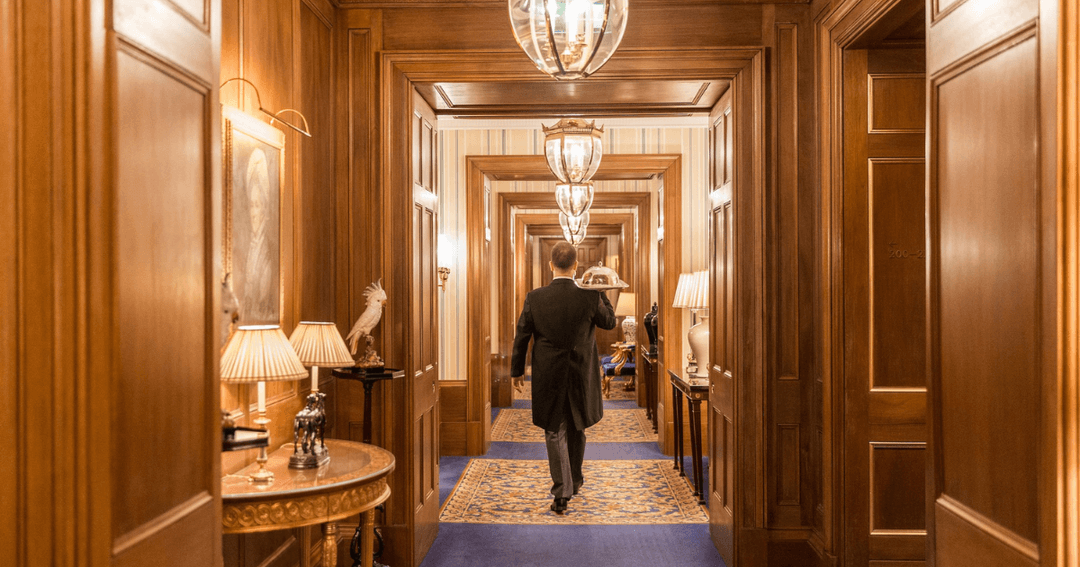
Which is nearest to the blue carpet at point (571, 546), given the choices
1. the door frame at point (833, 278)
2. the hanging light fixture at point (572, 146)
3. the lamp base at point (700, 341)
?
the door frame at point (833, 278)

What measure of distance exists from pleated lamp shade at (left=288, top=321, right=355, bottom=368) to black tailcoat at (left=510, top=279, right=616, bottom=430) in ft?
7.85

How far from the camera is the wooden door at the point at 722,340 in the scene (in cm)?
433

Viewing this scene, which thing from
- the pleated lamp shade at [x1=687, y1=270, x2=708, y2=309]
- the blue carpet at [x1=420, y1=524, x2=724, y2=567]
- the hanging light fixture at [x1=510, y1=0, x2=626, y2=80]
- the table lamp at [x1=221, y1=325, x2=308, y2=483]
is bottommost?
the blue carpet at [x1=420, y1=524, x2=724, y2=567]

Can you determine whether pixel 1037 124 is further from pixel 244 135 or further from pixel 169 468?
pixel 244 135

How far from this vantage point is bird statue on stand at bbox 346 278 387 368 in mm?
3756

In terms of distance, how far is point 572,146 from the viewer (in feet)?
14.2

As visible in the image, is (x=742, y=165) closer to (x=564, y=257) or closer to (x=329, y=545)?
(x=564, y=257)

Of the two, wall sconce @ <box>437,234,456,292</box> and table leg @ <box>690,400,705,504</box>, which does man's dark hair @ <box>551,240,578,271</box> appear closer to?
table leg @ <box>690,400,705,504</box>

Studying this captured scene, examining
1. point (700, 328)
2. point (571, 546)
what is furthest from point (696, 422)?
point (571, 546)

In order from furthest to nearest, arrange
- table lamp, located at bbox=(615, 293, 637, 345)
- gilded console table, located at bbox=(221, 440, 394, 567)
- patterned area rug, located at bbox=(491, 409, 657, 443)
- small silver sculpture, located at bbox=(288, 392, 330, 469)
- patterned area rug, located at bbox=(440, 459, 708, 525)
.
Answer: table lamp, located at bbox=(615, 293, 637, 345)
patterned area rug, located at bbox=(491, 409, 657, 443)
patterned area rug, located at bbox=(440, 459, 708, 525)
small silver sculpture, located at bbox=(288, 392, 330, 469)
gilded console table, located at bbox=(221, 440, 394, 567)

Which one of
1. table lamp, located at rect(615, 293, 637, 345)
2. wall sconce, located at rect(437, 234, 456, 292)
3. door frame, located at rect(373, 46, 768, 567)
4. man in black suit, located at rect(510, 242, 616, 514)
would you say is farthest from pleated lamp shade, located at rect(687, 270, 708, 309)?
table lamp, located at rect(615, 293, 637, 345)

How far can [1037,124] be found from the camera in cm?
186

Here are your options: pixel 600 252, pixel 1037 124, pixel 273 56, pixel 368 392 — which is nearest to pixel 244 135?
pixel 273 56

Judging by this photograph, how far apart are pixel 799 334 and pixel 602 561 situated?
1775 mm
